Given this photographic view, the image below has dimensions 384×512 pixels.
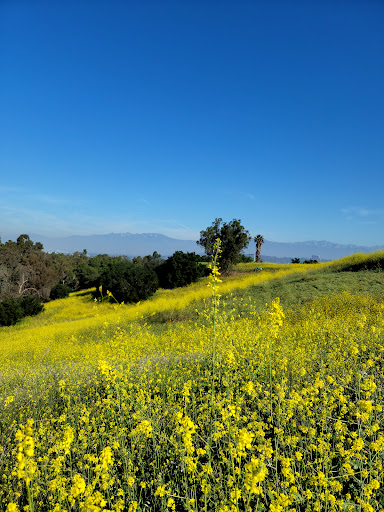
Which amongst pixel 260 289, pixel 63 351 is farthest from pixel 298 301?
pixel 63 351

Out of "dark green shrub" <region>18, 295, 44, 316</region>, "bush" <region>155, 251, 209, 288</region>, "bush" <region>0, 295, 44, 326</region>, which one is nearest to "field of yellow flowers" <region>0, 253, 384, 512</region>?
"bush" <region>0, 295, 44, 326</region>

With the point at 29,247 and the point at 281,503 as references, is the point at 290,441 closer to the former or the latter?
the point at 281,503

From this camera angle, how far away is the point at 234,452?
2111mm

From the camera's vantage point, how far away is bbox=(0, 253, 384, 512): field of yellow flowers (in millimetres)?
2252

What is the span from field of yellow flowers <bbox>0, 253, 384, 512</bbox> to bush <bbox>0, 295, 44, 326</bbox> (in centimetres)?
2095

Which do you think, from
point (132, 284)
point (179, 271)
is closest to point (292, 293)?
point (132, 284)

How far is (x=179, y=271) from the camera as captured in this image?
34.9 meters

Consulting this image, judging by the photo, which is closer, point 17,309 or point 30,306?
point 17,309

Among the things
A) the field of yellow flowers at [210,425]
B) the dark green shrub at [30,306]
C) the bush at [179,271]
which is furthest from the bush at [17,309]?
the field of yellow flowers at [210,425]

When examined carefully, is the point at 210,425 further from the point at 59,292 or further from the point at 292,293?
the point at 59,292

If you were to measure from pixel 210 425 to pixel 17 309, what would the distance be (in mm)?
31783

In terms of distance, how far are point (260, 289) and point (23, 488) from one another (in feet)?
57.5

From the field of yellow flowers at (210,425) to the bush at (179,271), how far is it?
79.2ft

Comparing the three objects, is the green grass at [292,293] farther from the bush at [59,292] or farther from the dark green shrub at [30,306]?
the bush at [59,292]
